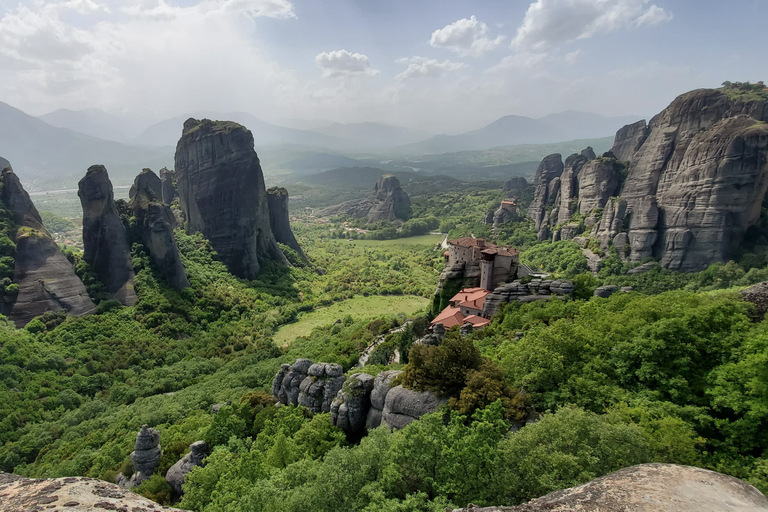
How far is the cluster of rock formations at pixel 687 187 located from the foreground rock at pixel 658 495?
53.0 meters

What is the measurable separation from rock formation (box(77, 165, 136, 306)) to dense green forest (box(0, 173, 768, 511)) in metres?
1.73

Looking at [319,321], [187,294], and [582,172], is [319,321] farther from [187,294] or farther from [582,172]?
[582,172]

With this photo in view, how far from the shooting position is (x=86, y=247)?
152 ft

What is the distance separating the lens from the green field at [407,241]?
107m

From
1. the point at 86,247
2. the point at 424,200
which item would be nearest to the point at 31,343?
the point at 86,247

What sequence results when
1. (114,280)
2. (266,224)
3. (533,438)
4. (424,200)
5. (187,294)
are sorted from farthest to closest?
(424,200), (266,224), (187,294), (114,280), (533,438)

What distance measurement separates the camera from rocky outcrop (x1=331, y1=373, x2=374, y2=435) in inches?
683

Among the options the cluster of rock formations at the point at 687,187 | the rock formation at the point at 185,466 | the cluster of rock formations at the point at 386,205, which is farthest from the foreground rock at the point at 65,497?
the cluster of rock formations at the point at 386,205

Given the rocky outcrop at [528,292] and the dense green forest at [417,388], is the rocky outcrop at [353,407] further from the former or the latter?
the rocky outcrop at [528,292]

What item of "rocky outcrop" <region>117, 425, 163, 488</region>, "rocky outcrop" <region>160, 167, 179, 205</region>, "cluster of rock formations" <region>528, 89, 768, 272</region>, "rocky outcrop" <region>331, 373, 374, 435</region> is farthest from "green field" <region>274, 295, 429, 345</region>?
"rocky outcrop" <region>160, 167, 179, 205</region>

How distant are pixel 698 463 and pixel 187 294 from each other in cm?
5239

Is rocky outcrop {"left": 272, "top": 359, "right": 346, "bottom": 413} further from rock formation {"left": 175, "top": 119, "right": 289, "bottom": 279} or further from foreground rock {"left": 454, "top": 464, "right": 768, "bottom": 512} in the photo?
rock formation {"left": 175, "top": 119, "right": 289, "bottom": 279}

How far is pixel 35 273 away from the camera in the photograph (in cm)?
3991

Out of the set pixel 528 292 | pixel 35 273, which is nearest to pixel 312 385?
pixel 528 292
